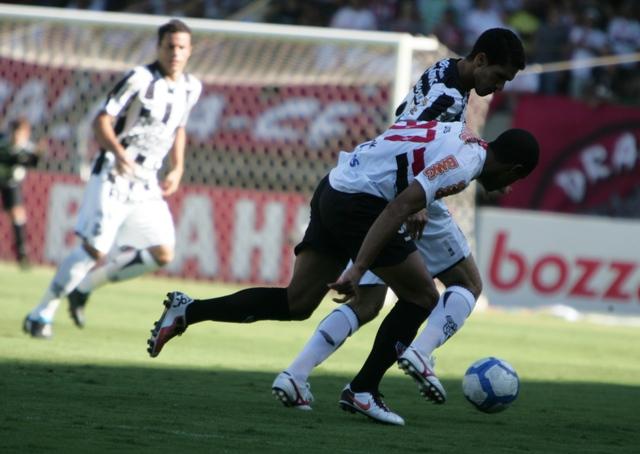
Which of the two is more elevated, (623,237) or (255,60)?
(255,60)

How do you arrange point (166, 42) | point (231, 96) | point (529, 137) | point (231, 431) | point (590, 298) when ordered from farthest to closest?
point (231, 96) → point (590, 298) → point (166, 42) → point (529, 137) → point (231, 431)

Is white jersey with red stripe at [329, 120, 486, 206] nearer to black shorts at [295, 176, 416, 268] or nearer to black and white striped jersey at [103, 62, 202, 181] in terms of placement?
black shorts at [295, 176, 416, 268]

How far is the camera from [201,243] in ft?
55.2

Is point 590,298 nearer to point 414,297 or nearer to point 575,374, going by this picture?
point 575,374

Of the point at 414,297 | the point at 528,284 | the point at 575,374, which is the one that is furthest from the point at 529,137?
the point at 528,284

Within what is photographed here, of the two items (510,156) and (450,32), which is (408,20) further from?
(510,156)

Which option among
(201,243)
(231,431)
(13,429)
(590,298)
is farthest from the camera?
(201,243)

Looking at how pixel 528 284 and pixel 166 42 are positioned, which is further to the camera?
pixel 528 284

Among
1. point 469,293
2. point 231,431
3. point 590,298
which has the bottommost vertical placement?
point 590,298

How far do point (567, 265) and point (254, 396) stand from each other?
9192 mm

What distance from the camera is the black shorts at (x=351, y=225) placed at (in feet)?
20.3

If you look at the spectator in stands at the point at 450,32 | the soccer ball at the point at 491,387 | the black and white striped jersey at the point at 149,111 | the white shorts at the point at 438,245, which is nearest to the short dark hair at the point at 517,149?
the white shorts at the point at 438,245

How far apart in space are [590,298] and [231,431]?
1055 cm

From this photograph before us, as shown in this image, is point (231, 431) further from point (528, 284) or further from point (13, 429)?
point (528, 284)
